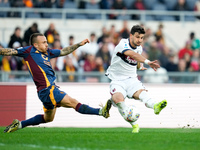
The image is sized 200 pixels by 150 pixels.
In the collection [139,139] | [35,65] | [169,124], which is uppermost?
[35,65]


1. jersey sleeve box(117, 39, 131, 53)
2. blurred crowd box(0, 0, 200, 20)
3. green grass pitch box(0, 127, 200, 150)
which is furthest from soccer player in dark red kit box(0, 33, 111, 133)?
blurred crowd box(0, 0, 200, 20)

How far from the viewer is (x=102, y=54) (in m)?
17.8

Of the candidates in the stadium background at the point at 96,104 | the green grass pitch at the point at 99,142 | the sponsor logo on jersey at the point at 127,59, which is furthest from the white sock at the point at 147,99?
the stadium background at the point at 96,104

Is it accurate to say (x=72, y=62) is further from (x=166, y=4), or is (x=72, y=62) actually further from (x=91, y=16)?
(x=166, y=4)

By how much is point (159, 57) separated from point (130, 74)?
7.54 meters

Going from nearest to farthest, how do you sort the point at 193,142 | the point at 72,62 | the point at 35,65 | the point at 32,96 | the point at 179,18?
1. the point at 193,142
2. the point at 35,65
3. the point at 32,96
4. the point at 72,62
5. the point at 179,18

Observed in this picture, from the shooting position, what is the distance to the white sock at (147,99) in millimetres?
10383

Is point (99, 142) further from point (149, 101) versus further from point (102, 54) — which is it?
point (102, 54)

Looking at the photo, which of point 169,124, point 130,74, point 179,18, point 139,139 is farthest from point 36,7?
point 139,139

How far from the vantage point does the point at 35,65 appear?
35.0 feet

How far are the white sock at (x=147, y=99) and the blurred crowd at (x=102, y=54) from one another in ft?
16.0

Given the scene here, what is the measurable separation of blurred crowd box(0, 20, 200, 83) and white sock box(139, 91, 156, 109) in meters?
4.86

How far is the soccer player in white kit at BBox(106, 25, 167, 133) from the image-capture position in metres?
10.6

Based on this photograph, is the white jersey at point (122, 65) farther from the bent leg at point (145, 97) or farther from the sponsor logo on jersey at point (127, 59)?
the bent leg at point (145, 97)
